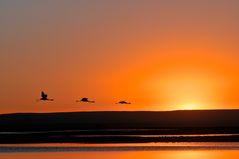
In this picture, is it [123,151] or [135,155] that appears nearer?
[135,155]

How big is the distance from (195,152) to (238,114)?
84.7 metres

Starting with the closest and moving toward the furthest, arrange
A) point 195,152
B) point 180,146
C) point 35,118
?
point 195,152, point 180,146, point 35,118

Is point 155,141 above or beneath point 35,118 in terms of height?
beneath

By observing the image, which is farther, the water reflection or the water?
the water

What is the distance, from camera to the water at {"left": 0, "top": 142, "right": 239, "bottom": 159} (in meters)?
50.1

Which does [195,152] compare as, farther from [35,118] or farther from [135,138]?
[35,118]

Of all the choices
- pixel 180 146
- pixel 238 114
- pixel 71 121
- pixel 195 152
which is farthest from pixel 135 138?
pixel 238 114

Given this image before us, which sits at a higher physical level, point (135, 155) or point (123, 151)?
point (123, 151)

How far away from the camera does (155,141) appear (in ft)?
203

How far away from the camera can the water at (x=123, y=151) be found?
50125 mm

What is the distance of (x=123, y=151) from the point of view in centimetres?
5344

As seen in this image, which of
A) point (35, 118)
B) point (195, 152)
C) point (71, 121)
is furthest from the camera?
point (35, 118)

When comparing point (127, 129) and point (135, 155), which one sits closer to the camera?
point (135, 155)

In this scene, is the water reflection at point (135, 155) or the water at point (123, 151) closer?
the water reflection at point (135, 155)
